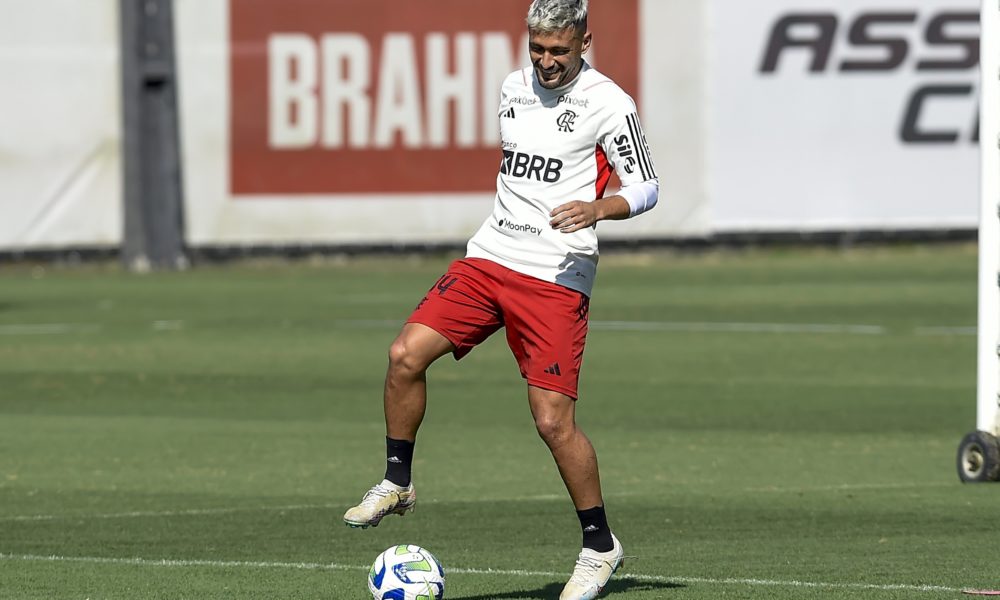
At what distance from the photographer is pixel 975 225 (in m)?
25.0

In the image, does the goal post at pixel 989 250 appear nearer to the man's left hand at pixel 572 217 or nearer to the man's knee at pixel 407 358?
the man's left hand at pixel 572 217

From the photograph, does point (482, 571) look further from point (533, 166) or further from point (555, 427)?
point (533, 166)

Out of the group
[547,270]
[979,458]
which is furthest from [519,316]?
[979,458]

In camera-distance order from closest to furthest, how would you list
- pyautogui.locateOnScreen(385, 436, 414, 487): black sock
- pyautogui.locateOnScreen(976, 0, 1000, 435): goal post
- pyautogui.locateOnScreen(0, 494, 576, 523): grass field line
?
pyautogui.locateOnScreen(385, 436, 414, 487): black sock < pyautogui.locateOnScreen(0, 494, 576, 523): grass field line < pyautogui.locateOnScreen(976, 0, 1000, 435): goal post

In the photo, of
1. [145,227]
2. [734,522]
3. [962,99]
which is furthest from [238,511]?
[962,99]

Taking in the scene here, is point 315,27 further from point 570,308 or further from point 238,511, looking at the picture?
point 570,308

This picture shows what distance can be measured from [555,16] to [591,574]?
2052 mm

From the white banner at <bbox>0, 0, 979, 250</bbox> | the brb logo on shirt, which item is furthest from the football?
the white banner at <bbox>0, 0, 979, 250</bbox>

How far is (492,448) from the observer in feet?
37.4

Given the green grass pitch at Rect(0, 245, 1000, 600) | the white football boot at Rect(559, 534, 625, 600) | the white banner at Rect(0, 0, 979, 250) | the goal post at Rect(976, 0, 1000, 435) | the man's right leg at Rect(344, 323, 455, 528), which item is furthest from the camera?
the white banner at Rect(0, 0, 979, 250)

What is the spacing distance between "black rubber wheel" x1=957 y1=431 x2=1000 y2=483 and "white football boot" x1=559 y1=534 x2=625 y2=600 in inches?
134

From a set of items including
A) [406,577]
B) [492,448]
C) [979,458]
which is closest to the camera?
[406,577]

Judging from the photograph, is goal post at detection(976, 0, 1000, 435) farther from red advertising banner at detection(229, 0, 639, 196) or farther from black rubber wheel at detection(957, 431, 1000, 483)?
red advertising banner at detection(229, 0, 639, 196)

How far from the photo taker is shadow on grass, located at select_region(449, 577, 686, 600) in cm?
715
